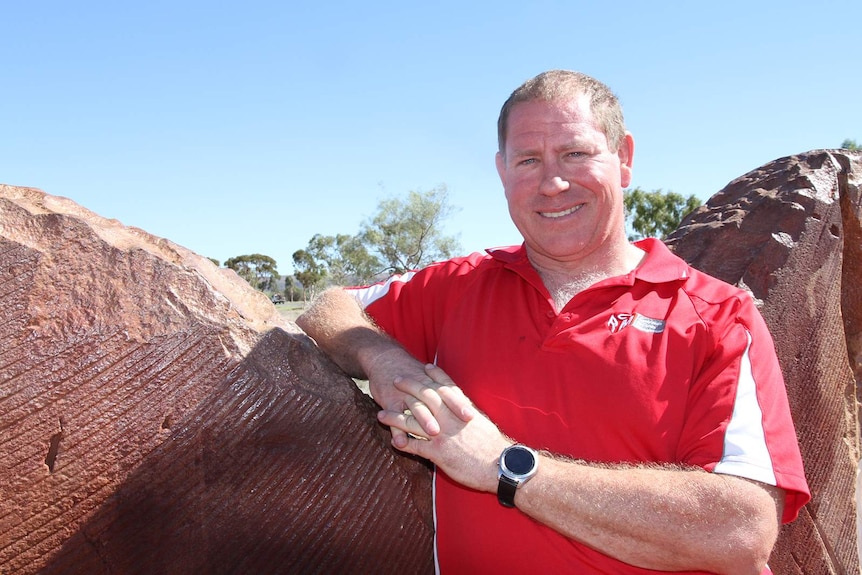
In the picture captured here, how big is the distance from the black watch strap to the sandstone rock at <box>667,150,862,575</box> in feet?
Result: 6.58

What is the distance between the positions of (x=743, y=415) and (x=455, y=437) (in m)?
0.76

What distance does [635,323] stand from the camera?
2139 millimetres

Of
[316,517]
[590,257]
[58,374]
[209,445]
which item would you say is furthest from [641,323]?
[58,374]

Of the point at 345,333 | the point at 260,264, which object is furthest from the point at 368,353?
the point at 260,264

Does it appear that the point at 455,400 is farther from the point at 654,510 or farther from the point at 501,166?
the point at 501,166

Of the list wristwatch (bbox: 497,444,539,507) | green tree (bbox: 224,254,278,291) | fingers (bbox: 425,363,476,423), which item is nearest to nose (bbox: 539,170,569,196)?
fingers (bbox: 425,363,476,423)

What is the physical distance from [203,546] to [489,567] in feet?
2.66

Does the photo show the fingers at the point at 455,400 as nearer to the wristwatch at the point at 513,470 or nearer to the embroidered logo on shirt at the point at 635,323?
the wristwatch at the point at 513,470

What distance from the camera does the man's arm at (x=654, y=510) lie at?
1.77 m

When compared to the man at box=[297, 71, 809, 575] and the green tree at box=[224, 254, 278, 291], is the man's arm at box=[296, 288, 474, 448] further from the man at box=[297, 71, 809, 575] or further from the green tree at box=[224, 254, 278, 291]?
the green tree at box=[224, 254, 278, 291]

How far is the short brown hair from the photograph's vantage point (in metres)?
2.43

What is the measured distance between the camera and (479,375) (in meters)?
2.21

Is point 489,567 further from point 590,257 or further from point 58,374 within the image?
point 58,374

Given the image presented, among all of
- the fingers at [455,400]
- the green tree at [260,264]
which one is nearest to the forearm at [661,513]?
the fingers at [455,400]
